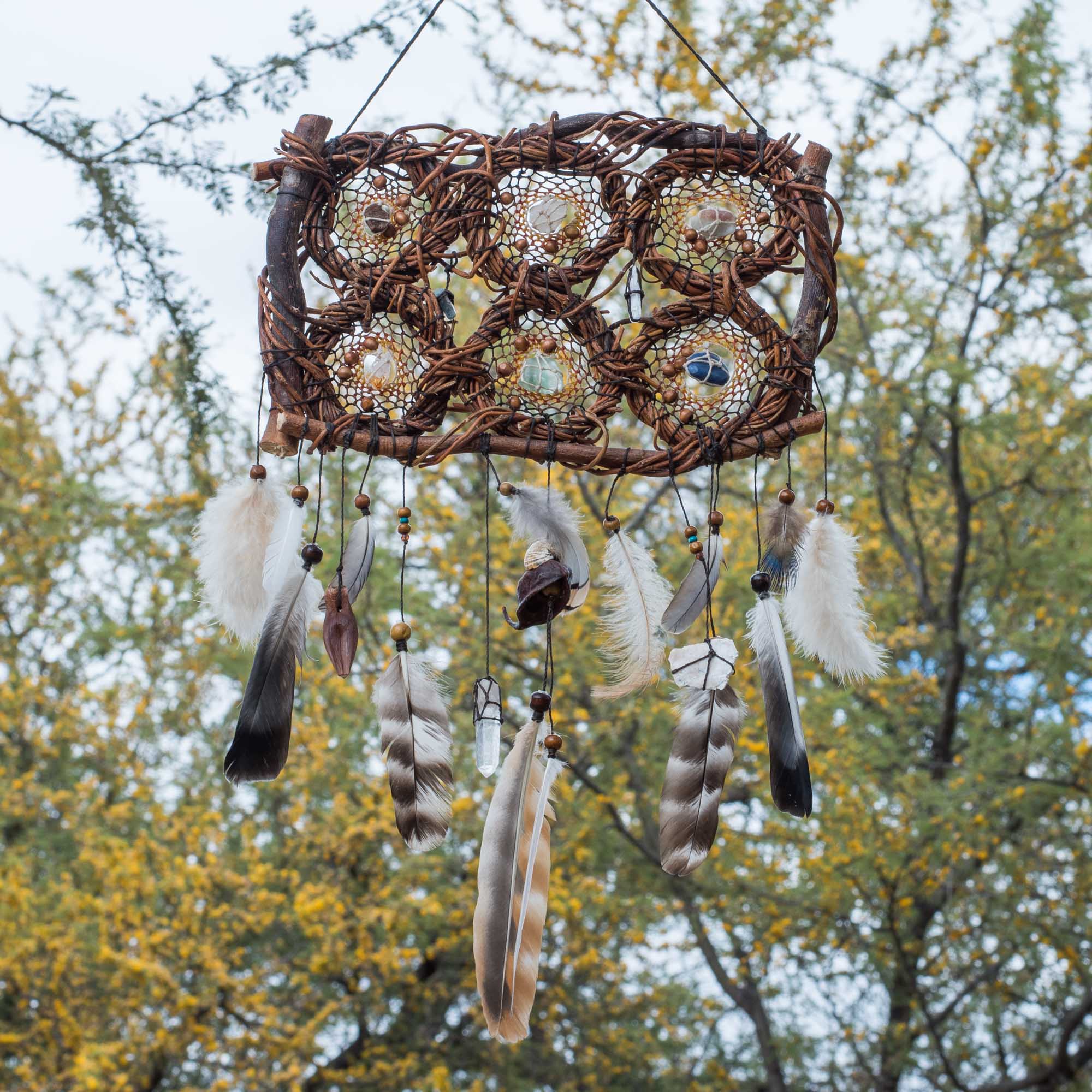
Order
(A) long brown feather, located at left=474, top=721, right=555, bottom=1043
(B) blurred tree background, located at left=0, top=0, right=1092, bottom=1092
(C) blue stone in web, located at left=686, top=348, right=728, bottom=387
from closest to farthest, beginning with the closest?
(A) long brown feather, located at left=474, top=721, right=555, bottom=1043
(C) blue stone in web, located at left=686, top=348, right=728, bottom=387
(B) blurred tree background, located at left=0, top=0, right=1092, bottom=1092

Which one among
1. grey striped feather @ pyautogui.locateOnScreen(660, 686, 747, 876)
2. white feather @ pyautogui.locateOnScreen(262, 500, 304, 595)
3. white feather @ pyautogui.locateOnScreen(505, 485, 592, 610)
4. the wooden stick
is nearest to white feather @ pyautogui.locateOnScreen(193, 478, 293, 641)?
white feather @ pyautogui.locateOnScreen(262, 500, 304, 595)

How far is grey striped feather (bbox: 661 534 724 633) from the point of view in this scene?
1477 millimetres

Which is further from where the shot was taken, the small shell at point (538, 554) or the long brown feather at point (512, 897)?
the small shell at point (538, 554)

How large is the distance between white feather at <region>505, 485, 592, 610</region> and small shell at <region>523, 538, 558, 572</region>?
0.01 m

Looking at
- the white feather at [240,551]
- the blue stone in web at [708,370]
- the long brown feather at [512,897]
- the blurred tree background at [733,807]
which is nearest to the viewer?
the long brown feather at [512,897]

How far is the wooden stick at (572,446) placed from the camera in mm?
1410

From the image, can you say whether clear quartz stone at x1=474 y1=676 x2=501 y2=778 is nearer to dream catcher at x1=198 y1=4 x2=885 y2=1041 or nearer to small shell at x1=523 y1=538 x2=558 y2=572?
dream catcher at x1=198 y1=4 x2=885 y2=1041

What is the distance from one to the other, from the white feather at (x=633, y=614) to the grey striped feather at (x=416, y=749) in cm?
23

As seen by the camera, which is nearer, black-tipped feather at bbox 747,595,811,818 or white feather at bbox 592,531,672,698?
black-tipped feather at bbox 747,595,811,818

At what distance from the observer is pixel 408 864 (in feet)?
13.4

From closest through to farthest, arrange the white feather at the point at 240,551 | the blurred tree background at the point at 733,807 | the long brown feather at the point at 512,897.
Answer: the long brown feather at the point at 512,897 → the white feather at the point at 240,551 → the blurred tree background at the point at 733,807

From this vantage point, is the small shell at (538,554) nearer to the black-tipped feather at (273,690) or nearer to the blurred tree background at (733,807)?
the black-tipped feather at (273,690)

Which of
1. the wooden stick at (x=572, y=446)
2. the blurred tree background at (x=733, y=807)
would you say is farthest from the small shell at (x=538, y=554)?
the blurred tree background at (x=733, y=807)

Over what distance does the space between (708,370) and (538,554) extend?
0.29 meters
